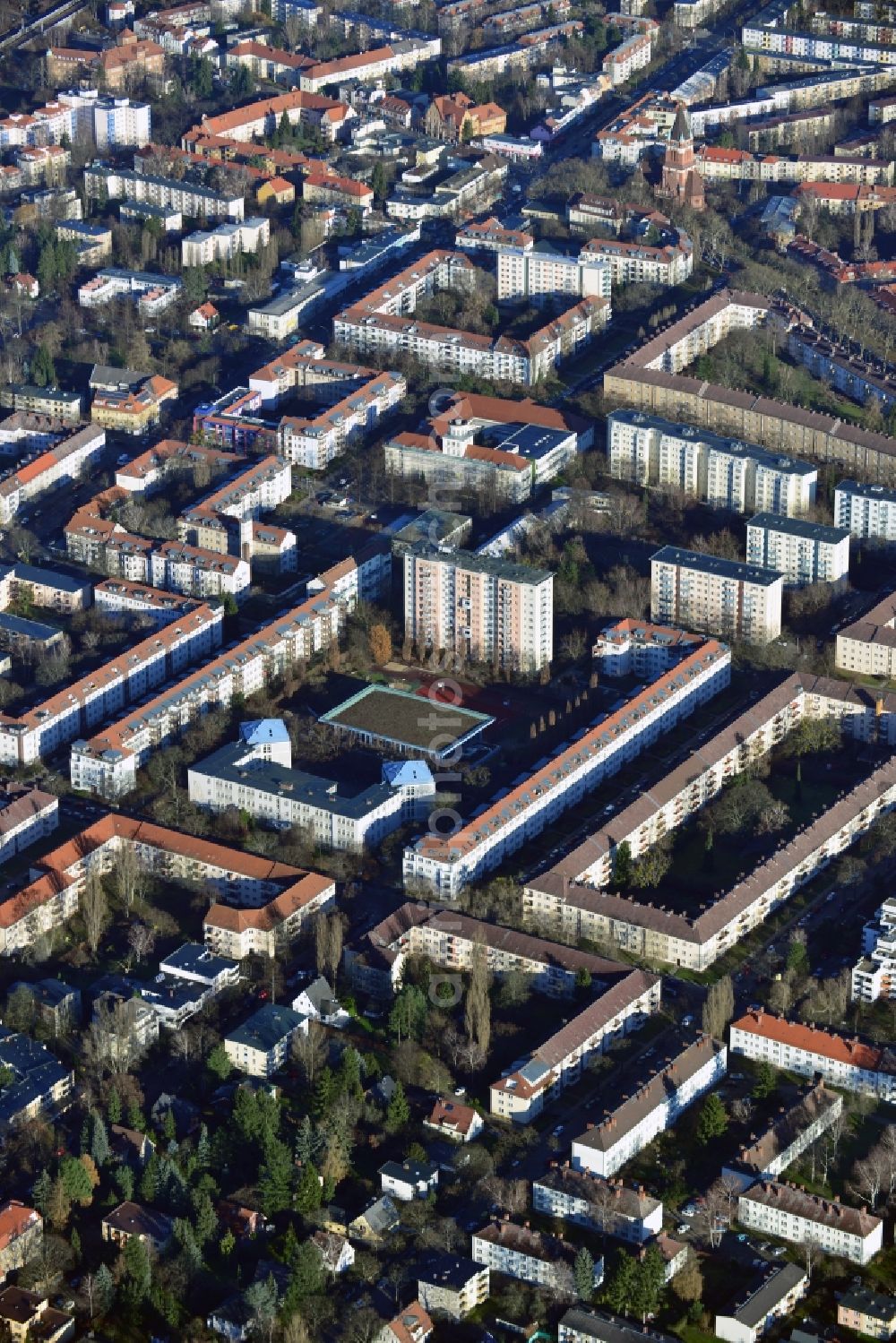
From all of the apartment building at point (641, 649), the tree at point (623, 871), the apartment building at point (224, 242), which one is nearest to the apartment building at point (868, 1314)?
the tree at point (623, 871)

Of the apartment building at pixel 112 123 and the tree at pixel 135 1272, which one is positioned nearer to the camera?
the tree at pixel 135 1272

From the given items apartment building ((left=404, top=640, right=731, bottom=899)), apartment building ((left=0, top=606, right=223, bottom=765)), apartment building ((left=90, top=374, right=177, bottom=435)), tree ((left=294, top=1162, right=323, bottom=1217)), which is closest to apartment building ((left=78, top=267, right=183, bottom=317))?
apartment building ((left=90, top=374, right=177, bottom=435))

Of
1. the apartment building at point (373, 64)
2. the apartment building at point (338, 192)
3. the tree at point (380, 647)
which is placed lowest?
the tree at point (380, 647)

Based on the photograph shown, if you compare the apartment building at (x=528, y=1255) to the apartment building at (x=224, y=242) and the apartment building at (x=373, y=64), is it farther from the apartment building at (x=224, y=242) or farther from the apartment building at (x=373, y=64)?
the apartment building at (x=373, y=64)

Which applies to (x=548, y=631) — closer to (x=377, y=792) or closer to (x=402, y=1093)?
(x=377, y=792)

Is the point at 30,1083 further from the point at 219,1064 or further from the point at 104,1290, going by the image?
the point at 104,1290

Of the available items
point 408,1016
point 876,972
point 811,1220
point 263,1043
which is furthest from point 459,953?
point 811,1220

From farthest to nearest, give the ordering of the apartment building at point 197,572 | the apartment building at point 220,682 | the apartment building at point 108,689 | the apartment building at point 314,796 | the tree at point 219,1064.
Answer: the apartment building at point 197,572 < the apartment building at point 108,689 < the apartment building at point 220,682 < the apartment building at point 314,796 < the tree at point 219,1064

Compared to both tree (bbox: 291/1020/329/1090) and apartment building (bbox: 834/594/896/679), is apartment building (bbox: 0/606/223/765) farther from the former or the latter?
apartment building (bbox: 834/594/896/679)
